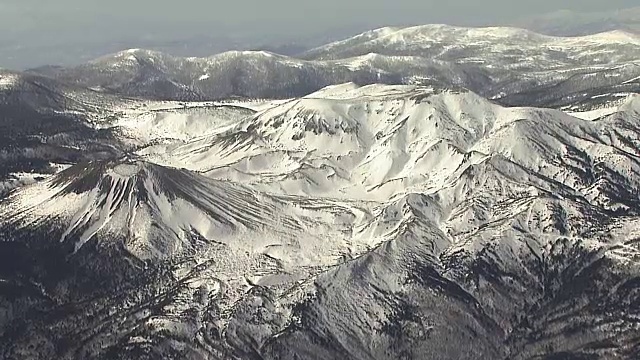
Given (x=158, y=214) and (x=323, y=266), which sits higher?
(x=158, y=214)

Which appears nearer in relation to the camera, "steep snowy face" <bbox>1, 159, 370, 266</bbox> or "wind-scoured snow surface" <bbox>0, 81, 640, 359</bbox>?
"wind-scoured snow surface" <bbox>0, 81, 640, 359</bbox>

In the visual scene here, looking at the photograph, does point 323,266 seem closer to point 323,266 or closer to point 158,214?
point 323,266

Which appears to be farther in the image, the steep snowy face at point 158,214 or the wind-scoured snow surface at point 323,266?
the steep snowy face at point 158,214

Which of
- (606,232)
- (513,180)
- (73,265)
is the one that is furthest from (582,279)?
(73,265)

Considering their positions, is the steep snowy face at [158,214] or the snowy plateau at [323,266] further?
the steep snowy face at [158,214]

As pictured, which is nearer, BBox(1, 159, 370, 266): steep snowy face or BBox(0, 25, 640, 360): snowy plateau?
BBox(0, 25, 640, 360): snowy plateau

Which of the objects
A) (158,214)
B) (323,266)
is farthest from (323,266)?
(158,214)

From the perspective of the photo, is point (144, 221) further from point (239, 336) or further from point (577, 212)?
point (577, 212)

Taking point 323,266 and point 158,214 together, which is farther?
point 158,214
